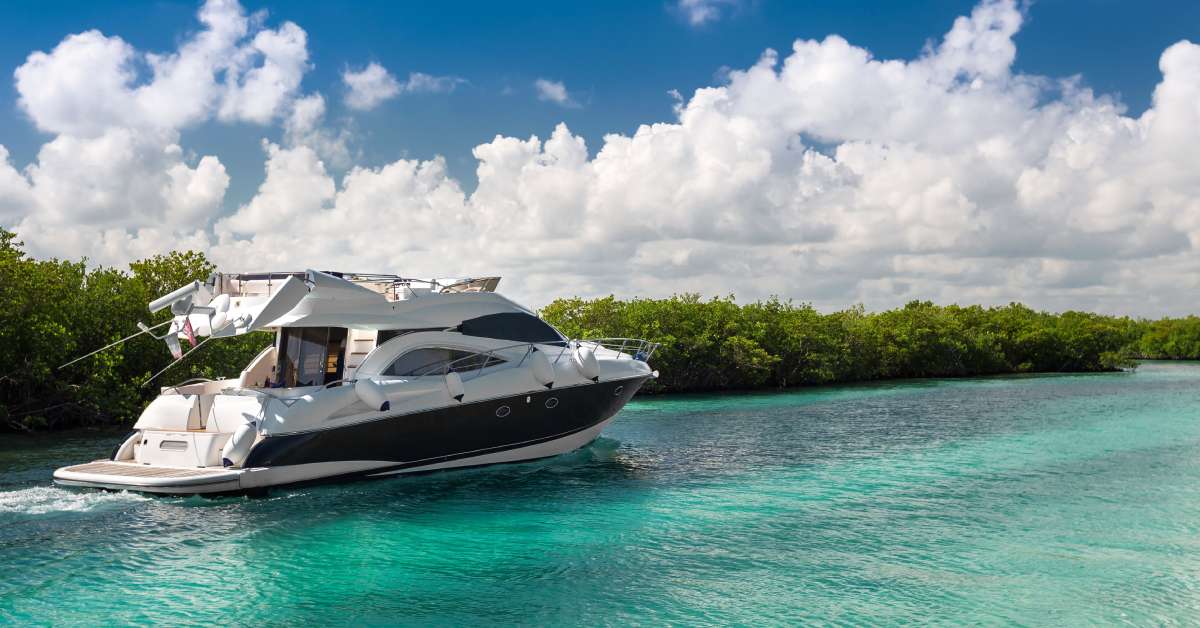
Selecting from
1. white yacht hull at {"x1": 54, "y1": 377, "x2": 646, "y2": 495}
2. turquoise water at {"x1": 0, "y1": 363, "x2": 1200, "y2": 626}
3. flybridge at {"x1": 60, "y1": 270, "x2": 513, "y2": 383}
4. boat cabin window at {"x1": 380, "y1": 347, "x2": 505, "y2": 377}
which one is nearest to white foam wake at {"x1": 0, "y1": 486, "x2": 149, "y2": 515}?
Result: turquoise water at {"x1": 0, "y1": 363, "x2": 1200, "y2": 626}

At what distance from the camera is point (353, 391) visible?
13.1m

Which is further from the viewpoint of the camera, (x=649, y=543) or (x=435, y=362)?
(x=435, y=362)

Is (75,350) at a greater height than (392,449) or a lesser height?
greater

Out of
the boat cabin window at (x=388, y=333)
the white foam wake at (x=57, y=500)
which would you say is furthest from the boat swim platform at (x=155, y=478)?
the boat cabin window at (x=388, y=333)

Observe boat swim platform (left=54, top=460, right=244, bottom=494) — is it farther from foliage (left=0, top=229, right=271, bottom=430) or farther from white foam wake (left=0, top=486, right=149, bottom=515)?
foliage (left=0, top=229, right=271, bottom=430)

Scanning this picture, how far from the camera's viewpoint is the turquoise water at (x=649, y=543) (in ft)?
26.2

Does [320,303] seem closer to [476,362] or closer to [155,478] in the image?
[476,362]

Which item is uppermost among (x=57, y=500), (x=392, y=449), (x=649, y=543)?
(x=392, y=449)

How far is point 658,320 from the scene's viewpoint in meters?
37.8

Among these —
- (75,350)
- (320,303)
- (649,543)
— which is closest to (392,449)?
(320,303)

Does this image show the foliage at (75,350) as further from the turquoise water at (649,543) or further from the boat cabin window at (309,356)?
the boat cabin window at (309,356)

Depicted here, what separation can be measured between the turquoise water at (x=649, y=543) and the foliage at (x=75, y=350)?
5145mm

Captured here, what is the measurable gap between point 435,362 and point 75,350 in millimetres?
14837

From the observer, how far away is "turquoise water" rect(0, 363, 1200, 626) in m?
7.98
